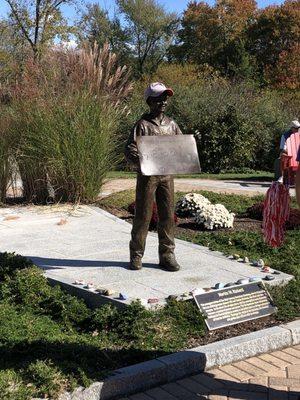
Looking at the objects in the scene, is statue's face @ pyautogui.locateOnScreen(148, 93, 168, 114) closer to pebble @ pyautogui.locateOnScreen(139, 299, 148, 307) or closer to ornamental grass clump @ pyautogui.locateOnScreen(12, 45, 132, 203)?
pebble @ pyautogui.locateOnScreen(139, 299, 148, 307)

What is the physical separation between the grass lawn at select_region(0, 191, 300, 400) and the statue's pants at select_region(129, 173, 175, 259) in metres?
0.94

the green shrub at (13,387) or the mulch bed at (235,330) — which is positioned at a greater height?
the green shrub at (13,387)

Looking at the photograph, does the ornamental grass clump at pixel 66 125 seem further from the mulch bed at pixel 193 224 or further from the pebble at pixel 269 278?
the pebble at pixel 269 278

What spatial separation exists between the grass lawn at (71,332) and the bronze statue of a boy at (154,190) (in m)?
0.97

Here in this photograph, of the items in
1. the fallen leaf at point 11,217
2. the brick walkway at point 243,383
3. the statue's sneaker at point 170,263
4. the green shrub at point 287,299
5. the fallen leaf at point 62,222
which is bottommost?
the brick walkway at point 243,383

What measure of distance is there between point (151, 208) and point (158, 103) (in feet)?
3.23

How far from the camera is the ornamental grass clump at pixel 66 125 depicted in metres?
9.84

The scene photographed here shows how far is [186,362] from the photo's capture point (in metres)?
3.95

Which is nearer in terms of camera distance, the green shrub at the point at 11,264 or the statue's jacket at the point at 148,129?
the statue's jacket at the point at 148,129

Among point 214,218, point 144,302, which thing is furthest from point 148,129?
point 214,218

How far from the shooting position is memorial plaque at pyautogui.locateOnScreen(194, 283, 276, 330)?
4.64 m

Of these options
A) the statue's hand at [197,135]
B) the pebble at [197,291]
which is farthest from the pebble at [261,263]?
the statue's hand at [197,135]

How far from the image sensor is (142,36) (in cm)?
5491

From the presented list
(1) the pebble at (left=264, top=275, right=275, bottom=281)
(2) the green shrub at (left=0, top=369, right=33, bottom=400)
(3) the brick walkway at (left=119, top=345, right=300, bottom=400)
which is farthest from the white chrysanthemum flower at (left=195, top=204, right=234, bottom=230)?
(2) the green shrub at (left=0, top=369, right=33, bottom=400)
